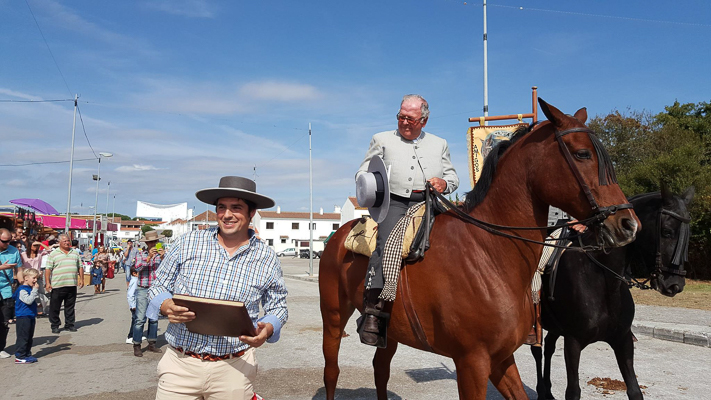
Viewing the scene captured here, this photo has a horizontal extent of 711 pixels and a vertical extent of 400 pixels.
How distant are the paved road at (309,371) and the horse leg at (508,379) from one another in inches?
90.4

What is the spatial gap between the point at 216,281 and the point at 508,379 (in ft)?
7.42

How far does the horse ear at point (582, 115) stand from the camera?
355 cm

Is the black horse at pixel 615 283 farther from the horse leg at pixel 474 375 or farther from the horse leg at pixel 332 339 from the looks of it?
the horse leg at pixel 332 339

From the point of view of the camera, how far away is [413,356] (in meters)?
8.28

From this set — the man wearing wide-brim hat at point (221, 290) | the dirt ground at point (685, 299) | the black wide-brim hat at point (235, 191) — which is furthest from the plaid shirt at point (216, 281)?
the dirt ground at point (685, 299)

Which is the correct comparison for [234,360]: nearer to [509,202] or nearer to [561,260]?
[509,202]

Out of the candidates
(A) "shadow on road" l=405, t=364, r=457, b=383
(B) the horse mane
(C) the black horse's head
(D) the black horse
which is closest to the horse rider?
(B) the horse mane

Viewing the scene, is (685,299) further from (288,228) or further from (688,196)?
(288,228)

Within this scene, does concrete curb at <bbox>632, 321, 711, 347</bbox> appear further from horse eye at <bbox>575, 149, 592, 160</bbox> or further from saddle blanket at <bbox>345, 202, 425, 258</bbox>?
horse eye at <bbox>575, 149, 592, 160</bbox>

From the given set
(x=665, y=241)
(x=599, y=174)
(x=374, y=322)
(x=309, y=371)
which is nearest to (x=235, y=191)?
(x=374, y=322)

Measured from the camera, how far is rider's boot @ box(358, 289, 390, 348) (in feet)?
13.0

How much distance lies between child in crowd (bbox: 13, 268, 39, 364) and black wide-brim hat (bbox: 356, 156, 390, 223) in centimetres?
711

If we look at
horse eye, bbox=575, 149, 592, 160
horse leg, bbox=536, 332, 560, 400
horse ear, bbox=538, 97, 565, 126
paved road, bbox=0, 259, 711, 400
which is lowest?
paved road, bbox=0, 259, 711, 400

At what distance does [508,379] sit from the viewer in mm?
3785
